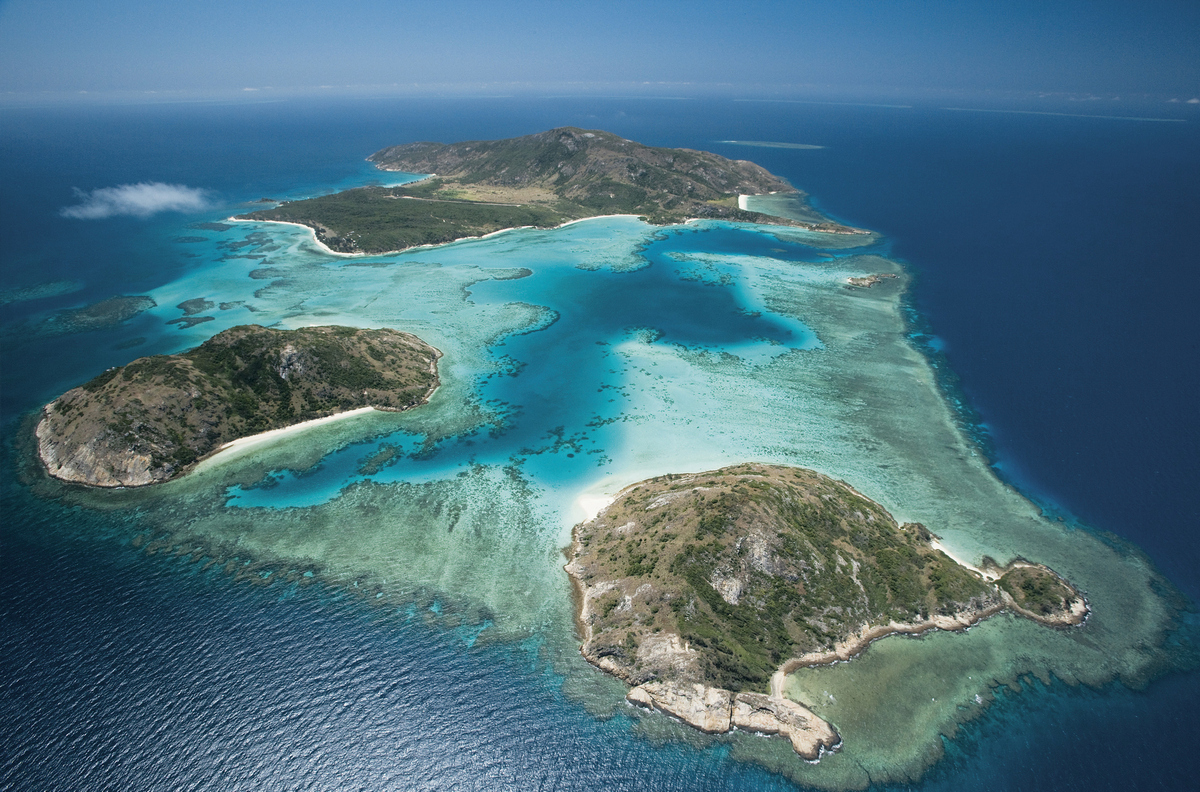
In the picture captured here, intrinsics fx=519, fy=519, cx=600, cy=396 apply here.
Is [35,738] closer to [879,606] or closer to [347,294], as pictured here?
[879,606]

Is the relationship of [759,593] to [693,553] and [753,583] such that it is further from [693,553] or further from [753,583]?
[693,553]

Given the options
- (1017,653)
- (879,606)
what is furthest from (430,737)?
(1017,653)

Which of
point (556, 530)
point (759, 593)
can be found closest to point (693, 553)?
point (759, 593)

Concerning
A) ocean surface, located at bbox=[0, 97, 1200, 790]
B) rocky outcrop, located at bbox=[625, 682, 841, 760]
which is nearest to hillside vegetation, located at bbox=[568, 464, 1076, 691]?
rocky outcrop, located at bbox=[625, 682, 841, 760]

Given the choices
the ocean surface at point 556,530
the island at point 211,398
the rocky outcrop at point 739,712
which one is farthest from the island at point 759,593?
the island at point 211,398

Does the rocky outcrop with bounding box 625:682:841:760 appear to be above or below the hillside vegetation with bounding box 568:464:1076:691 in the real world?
below

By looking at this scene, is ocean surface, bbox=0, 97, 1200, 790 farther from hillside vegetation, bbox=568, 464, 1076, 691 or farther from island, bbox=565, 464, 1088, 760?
hillside vegetation, bbox=568, 464, 1076, 691

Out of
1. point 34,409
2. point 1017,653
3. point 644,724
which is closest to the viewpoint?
point 644,724
